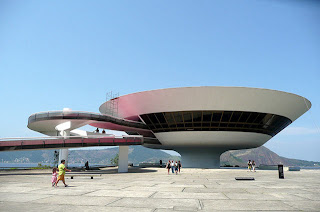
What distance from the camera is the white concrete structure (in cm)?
3775

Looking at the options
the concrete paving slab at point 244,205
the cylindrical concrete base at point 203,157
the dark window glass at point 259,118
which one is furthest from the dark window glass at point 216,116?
the concrete paving slab at point 244,205

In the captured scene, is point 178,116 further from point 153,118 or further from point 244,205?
point 244,205

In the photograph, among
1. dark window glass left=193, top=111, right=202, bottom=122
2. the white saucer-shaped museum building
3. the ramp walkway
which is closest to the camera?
the ramp walkway

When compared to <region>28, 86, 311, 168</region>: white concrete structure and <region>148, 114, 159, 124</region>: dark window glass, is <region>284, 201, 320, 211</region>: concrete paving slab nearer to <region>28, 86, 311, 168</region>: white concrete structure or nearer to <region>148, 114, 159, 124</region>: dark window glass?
<region>28, 86, 311, 168</region>: white concrete structure

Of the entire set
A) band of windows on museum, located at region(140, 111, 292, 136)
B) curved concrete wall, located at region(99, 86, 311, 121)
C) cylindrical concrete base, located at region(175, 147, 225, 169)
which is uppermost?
curved concrete wall, located at region(99, 86, 311, 121)

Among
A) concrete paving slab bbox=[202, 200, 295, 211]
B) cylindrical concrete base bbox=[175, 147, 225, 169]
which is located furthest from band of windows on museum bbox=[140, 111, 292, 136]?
concrete paving slab bbox=[202, 200, 295, 211]

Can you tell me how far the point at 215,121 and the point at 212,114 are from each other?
5.50ft

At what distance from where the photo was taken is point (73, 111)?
1574 inches

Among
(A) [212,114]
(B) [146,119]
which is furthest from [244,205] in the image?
(B) [146,119]

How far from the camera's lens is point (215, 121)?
40.3m

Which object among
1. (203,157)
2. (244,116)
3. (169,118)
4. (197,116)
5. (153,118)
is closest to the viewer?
(244,116)

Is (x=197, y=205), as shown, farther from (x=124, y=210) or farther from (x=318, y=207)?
(x=318, y=207)

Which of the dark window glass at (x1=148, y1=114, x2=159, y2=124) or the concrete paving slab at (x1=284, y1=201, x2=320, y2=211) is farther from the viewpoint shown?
the dark window glass at (x1=148, y1=114, x2=159, y2=124)

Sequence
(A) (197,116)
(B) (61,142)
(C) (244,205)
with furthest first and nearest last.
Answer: (A) (197,116) → (B) (61,142) → (C) (244,205)
